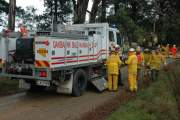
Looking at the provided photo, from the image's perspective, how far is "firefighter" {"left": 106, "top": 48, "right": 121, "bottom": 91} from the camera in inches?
562

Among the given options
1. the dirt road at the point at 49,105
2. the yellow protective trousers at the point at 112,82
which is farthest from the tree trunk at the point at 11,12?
the yellow protective trousers at the point at 112,82

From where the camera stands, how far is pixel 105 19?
120ft

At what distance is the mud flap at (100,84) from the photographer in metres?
14.1

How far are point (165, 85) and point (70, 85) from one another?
412 cm

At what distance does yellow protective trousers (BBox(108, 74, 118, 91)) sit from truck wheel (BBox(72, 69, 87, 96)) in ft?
4.74

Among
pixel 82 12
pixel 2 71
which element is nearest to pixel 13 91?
pixel 2 71

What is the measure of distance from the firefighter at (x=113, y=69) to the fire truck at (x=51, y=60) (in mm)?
583

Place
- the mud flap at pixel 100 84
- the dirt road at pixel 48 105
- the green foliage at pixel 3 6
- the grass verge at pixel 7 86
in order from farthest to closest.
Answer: the green foliage at pixel 3 6, the mud flap at pixel 100 84, the grass verge at pixel 7 86, the dirt road at pixel 48 105

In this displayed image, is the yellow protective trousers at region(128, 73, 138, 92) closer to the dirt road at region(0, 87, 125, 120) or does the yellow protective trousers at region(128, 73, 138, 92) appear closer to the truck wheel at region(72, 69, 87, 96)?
the dirt road at region(0, 87, 125, 120)

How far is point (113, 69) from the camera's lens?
46.9ft

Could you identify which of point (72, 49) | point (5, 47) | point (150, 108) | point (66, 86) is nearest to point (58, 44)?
point (72, 49)

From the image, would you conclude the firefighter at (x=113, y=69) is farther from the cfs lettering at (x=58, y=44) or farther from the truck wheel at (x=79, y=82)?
the cfs lettering at (x=58, y=44)

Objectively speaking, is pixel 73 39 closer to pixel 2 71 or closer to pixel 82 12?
pixel 2 71

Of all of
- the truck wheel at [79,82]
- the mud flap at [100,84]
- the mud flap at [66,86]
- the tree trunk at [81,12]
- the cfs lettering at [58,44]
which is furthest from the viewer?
the tree trunk at [81,12]
